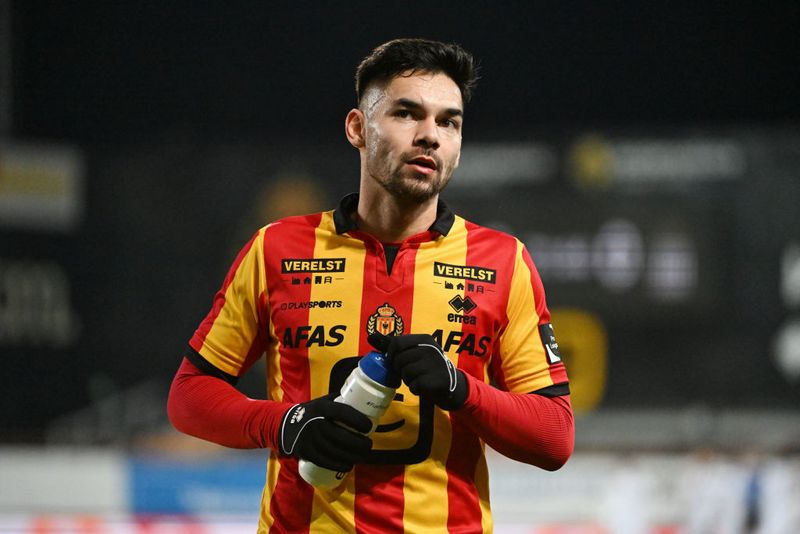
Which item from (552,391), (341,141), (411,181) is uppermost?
(341,141)

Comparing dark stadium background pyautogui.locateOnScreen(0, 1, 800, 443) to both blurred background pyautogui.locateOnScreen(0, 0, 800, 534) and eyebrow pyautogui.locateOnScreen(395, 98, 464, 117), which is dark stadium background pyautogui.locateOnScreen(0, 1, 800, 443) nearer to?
blurred background pyautogui.locateOnScreen(0, 0, 800, 534)

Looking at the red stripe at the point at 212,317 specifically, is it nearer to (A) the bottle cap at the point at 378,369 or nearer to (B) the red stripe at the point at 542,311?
(A) the bottle cap at the point at 378,369

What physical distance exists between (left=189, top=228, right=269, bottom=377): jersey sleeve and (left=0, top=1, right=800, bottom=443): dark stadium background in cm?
346

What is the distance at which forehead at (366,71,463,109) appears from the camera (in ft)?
6.75

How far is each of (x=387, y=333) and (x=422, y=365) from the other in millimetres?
254

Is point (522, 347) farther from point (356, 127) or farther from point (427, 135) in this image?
point (356, 127)

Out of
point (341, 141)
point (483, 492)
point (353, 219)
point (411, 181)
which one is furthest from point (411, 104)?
point (341, 141)

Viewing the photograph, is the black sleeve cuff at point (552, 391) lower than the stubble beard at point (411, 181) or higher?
lower

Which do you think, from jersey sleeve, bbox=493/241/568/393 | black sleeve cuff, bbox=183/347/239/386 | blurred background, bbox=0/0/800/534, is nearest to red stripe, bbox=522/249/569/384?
jersey sleeve, bbox=493/241/568/393

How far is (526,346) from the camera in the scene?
2062 millimetres

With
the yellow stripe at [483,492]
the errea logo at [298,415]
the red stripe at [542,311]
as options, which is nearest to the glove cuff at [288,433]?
the errea logo at [298,415]

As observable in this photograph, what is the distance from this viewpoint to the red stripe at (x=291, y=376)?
1990 millimetres

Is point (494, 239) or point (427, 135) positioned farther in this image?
point (494, 239)

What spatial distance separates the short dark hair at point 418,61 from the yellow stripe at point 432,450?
1.16 feet
